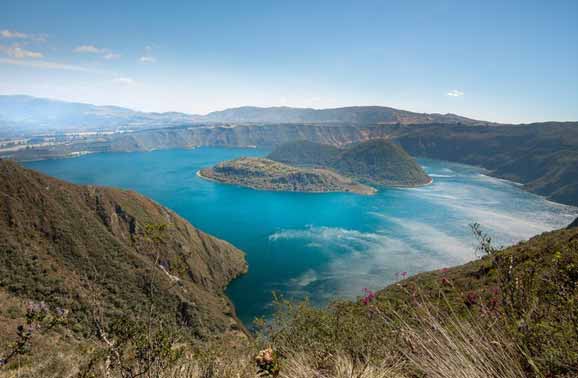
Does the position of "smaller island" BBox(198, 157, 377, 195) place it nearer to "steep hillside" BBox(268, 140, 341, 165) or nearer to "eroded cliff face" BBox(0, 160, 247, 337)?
"steep hillside" BBox(268, 140, 341, 165)

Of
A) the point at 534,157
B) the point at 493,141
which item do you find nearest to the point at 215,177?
the point at 534,157

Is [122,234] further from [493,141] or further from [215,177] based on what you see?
[493,141]

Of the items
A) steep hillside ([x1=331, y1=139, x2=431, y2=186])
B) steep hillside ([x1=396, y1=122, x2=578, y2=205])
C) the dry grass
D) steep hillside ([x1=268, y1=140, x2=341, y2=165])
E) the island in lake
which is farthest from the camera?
steep hillside ([x1=268, y1=140, x2=341, y2=165])

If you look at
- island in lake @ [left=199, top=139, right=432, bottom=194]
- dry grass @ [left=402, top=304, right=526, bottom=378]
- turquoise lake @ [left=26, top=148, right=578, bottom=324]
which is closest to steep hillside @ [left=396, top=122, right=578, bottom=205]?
turquoise lake @ [left=26, top=148, right=578, bottom=324]

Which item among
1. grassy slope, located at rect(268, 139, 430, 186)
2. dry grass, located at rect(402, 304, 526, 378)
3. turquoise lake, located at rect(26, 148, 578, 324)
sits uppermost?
dry grass, located at rect(402, 304, 526, 378)

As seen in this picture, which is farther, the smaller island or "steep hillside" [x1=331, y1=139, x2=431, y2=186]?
"steep hillside" [x1=331, y1=139, x2=431, y2=186]

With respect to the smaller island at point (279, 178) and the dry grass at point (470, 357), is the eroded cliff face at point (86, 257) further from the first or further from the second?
the smaller island at point (279, 178)

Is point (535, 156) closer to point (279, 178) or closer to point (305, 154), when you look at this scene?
point (305, 154)
